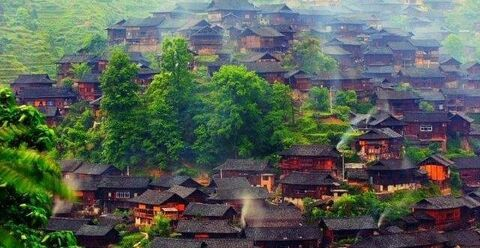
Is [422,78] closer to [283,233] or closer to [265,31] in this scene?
[265,31]

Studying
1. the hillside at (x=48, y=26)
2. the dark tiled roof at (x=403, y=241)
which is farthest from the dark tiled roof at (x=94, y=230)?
the hillside at (x=48, y=26)

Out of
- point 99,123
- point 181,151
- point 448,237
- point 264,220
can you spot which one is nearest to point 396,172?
point 448,237

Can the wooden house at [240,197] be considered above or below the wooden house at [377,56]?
below

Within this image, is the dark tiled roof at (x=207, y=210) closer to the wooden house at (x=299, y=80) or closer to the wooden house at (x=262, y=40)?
the wooden house at (x=299, y=80)

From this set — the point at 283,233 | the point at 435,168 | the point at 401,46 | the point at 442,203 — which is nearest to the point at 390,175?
the point at 442,203

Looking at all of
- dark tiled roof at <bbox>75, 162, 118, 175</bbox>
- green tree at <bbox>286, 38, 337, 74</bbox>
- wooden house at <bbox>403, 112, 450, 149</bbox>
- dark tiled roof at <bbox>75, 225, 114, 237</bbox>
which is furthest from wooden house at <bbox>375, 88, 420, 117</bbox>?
dark tiled roof at <bbox>75, 225, 114, 237</bbox>

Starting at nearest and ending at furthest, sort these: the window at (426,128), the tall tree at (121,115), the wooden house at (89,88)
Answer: the tall tree at (121,115) < the window at (426,128) < the wooden house at (89,88)

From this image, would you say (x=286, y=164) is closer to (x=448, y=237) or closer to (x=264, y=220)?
(x=264, y=220)
